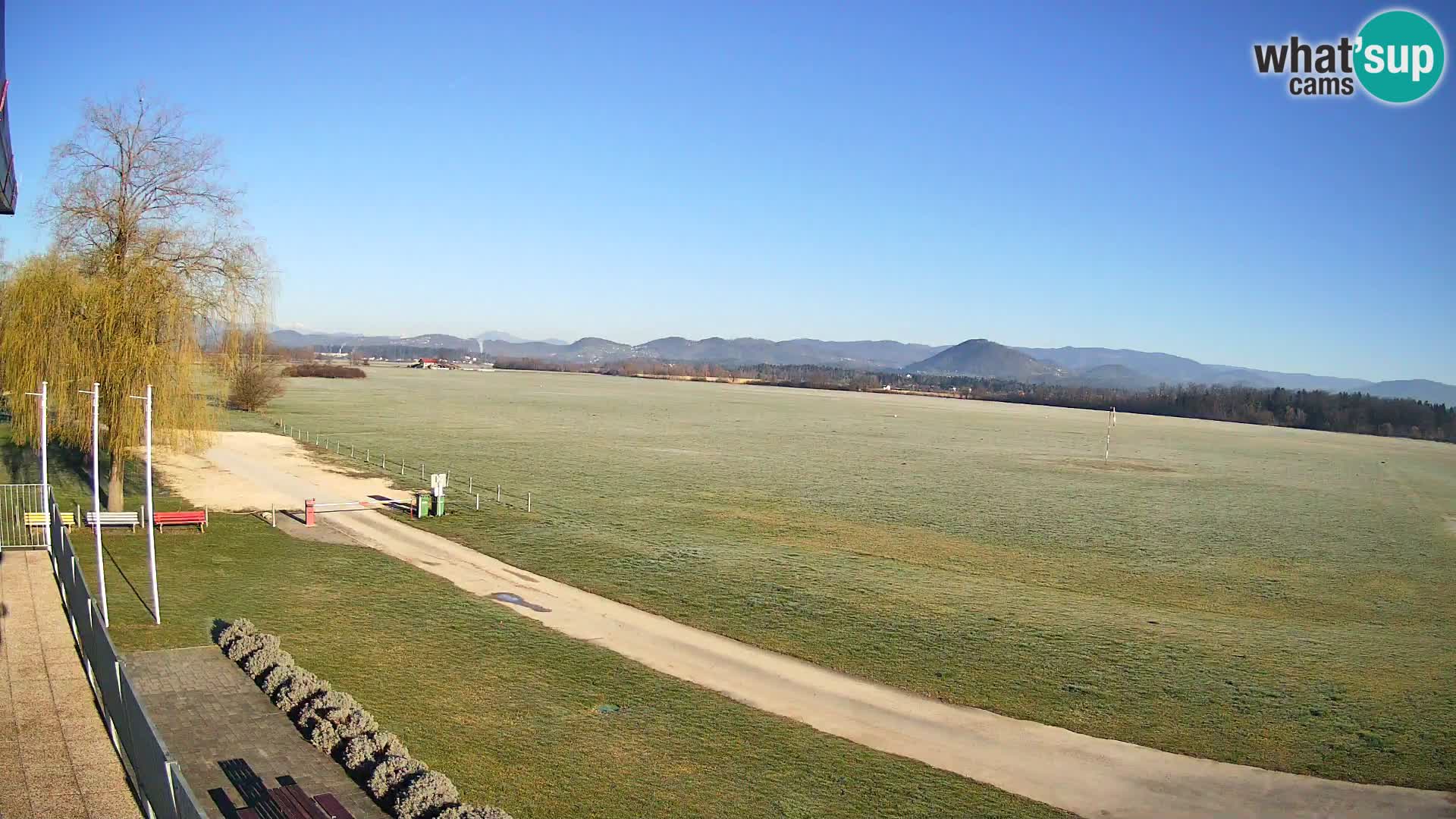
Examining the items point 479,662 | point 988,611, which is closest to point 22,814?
point 479,662

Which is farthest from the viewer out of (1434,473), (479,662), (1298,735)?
(1434,473)

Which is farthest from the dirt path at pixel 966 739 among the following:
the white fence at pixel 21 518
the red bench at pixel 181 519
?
the white fence at pixel 21 518

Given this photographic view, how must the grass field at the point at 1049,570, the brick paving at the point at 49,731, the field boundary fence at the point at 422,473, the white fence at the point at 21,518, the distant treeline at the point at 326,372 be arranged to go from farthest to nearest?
the distant treeline at the point at 326,372 → the field boundary fence at the point at 422,473 → the white fence at the point at 21,518 → the grass field at the point at 1049,570 → the brick paving at the point at 49,731

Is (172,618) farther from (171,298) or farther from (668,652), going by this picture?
(171,298)

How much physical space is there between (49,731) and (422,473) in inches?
1194

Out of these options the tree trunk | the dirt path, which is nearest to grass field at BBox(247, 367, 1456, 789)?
the dirt path

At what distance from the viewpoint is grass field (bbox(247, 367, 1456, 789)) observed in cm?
1594

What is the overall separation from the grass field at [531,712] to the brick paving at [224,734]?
1213mm

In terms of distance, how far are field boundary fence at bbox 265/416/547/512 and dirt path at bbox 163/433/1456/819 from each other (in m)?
10.7

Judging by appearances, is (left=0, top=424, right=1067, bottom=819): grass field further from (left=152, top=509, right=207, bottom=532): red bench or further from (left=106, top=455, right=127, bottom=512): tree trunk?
(left=106, top=455, right=127, bottom=512): tree trunk

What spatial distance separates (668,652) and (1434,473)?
7546 cm

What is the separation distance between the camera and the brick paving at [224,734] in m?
10.7

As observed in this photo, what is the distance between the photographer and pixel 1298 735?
14703 millimetres

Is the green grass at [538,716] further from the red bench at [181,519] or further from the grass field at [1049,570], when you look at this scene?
the red bench at [181,519]
